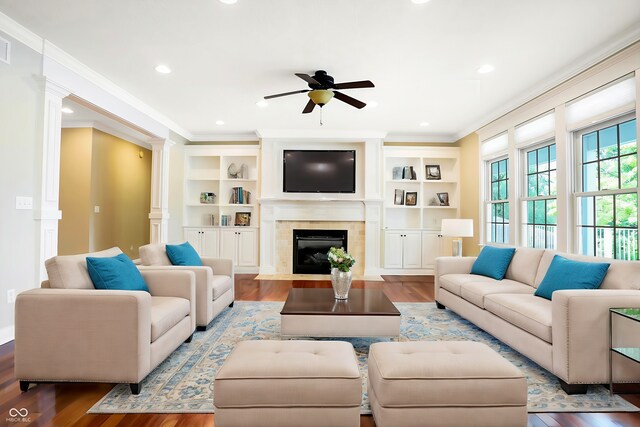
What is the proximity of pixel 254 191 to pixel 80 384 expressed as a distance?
4.80 m

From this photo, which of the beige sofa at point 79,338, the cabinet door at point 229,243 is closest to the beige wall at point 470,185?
the cabinet door at point 229,243

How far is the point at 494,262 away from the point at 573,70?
6.73 ft

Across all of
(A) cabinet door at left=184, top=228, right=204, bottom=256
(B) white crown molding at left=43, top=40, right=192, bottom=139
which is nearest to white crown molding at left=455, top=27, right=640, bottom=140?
(B) white crown molding at left=43, top=40, right=192, bottom=139

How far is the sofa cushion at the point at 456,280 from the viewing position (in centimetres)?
350

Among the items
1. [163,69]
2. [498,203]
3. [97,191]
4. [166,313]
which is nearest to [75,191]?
[97,191]

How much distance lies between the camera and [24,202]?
2926 millimetres

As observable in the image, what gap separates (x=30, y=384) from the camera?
2.07m

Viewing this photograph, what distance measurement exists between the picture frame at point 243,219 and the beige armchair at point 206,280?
2620mm

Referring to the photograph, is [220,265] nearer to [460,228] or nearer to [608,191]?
[460,228]

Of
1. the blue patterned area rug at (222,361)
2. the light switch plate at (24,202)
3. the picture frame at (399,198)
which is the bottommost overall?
the blue patterned area rug at (222,361)

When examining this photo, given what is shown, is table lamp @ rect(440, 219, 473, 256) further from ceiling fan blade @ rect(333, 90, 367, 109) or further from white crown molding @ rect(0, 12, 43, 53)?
white crown molding @ rect(0, 12, 43, 53)

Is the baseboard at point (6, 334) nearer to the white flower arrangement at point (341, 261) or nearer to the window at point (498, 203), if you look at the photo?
the white flower arrangement at point (341, 261)

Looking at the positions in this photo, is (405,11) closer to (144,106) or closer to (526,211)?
(526,211)

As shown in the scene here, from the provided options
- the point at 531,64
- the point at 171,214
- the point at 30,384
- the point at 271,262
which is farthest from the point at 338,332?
the point at 171,214
